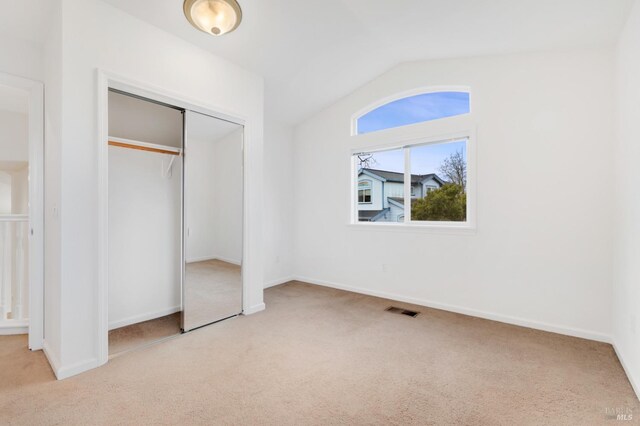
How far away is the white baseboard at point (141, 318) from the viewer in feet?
9.68

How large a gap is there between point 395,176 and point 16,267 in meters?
4.36

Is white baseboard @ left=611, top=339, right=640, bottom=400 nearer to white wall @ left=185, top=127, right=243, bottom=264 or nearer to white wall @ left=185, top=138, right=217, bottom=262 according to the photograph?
white wall @ left=185, top=127, right=243, bottom=264

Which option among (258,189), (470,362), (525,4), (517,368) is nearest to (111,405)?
(258,189)

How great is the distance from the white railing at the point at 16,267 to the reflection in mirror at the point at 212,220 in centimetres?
162

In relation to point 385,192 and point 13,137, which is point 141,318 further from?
point 385,192

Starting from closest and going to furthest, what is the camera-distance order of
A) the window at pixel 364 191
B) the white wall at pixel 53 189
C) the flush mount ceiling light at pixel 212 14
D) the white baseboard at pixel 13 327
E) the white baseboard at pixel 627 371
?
the white baseboard at pixel 627 371
the white wall at pixel 53 189
the flush mount ceiling light at pixel 212 14
the white baseboard at pixel 13 327
the window at pixel 364 191

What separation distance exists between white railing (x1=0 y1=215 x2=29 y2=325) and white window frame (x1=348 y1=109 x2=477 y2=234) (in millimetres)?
3664

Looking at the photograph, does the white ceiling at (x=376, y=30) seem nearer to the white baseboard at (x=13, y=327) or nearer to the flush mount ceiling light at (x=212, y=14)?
the flush mount ceiling light at (x=212, y=14)

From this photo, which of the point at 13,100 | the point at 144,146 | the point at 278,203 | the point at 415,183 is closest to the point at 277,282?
the point at 278,203

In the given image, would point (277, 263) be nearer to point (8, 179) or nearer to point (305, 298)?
point (305, 298)

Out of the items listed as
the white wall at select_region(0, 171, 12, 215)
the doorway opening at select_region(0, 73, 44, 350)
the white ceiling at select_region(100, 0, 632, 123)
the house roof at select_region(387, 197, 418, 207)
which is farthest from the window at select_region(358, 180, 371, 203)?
the white wall at select_region(0, 171, 12, 215)

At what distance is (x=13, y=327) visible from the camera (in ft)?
9.52

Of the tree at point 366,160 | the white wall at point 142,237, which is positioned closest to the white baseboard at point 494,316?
the tree at point 366,160

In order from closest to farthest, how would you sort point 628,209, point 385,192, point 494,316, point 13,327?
1. point 628,209
2. point 13,327
3. point 494,316
4. point 385,192
